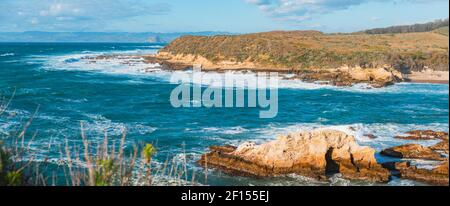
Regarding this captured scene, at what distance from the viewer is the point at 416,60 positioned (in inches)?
2562

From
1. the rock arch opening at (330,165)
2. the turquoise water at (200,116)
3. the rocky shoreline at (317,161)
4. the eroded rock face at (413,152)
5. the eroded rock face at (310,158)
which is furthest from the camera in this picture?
the turquoise water at (200,116)

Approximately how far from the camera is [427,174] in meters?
18.2

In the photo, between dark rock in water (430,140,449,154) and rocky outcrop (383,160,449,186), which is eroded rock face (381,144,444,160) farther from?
rocky outcrop (383,160,449,186)

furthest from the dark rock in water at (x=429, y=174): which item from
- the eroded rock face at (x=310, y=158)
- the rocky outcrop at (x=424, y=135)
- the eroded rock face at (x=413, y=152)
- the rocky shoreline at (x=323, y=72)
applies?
the rocky shoreline at (x=323, y=72)

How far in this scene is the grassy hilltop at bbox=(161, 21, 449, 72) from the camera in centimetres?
6504

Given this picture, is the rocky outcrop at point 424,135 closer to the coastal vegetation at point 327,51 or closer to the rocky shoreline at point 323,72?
the rocky shoreline at point 323,72

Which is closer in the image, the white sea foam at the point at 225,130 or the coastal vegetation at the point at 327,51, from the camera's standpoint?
the white sea foam at the point at 225,130

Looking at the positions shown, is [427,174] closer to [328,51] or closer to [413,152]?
[413,152]

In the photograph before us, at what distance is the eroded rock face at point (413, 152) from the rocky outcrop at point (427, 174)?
1.86 m

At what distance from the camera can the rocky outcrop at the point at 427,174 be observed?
17844 mm

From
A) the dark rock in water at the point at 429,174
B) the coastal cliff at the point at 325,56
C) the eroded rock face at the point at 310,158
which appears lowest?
the dark rock in water at the point at 429,174

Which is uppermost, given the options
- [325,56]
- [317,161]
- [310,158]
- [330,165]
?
[325,56]

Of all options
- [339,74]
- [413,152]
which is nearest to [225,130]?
[413,152]

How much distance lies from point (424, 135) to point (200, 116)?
13956mm
